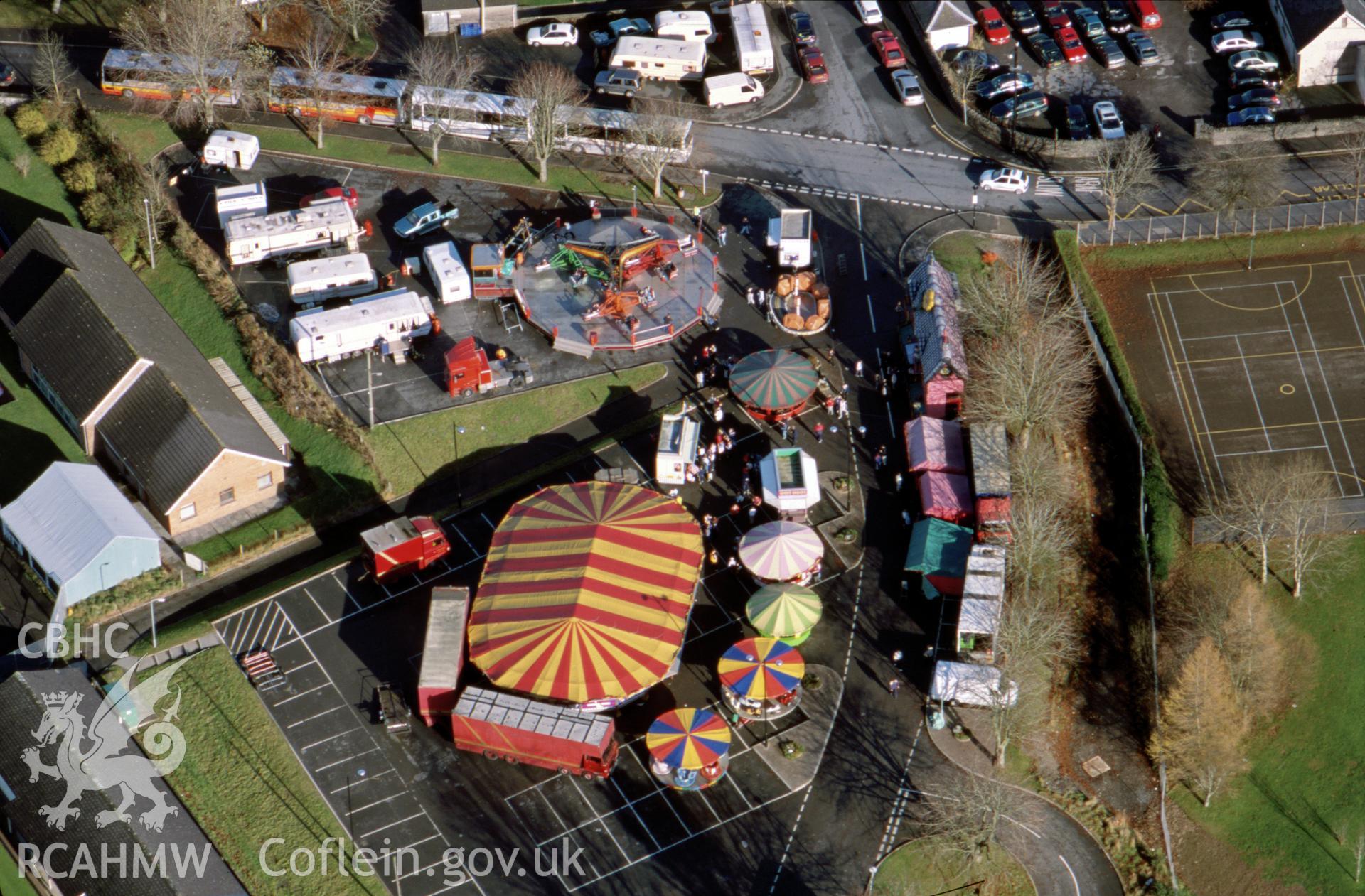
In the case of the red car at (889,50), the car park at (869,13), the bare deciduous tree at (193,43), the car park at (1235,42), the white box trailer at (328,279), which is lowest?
the car park at (1235,42)

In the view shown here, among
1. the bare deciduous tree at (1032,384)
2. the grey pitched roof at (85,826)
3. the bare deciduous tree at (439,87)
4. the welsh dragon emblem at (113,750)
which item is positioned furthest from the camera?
the bare deciduous tree at (439,87)

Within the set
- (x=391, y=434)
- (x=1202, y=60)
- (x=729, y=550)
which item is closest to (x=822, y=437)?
(x=729, y=550)

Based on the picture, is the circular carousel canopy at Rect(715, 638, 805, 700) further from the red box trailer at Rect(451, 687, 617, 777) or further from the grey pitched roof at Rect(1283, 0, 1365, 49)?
the grey pitched roof at Rect(1283, 0, 1365, 49)

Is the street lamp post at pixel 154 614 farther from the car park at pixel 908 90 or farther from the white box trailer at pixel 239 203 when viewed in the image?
the car park at pixel 908 90

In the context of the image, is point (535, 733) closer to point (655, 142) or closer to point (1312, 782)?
point (1312, 782)

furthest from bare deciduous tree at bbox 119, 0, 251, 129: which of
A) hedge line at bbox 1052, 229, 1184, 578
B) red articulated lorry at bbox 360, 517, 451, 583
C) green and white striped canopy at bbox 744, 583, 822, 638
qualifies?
hedge line at bbox 1052, 229, 1184, 578

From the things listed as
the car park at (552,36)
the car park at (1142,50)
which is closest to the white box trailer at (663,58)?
the car park at (552,36)
